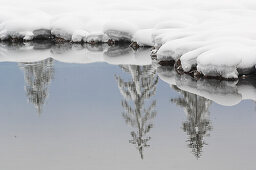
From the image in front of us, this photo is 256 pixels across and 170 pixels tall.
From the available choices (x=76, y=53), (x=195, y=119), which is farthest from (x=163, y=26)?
(x=195, y=119)

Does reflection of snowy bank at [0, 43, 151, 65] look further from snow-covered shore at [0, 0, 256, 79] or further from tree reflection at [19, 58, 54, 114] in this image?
tree reflection at [19, 58, 54, 114]

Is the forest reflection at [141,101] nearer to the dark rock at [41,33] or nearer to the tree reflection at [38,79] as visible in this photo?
the tree reflection at [38,79]

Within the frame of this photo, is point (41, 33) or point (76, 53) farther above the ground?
point (41, 33)

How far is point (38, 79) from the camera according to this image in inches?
926

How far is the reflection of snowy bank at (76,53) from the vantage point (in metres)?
29.5

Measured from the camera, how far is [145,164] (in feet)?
41.8

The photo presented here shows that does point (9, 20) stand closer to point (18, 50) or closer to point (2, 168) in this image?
point (18, 50)

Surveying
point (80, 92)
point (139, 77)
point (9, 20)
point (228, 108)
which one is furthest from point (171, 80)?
point (9, 20)

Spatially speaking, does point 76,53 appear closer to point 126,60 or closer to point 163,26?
point 126,60

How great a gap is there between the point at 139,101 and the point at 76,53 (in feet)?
40.7

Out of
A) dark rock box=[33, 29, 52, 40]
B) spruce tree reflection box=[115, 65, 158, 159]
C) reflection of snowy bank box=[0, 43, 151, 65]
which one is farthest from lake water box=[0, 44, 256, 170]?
dark rock box=[33, 29, 52, 40]

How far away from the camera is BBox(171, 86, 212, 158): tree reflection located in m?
14.5

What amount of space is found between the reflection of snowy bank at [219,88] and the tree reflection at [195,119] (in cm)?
40

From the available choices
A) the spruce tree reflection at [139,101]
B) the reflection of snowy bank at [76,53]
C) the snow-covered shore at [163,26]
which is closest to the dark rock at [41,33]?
the snow-covered shore at [163,26]
